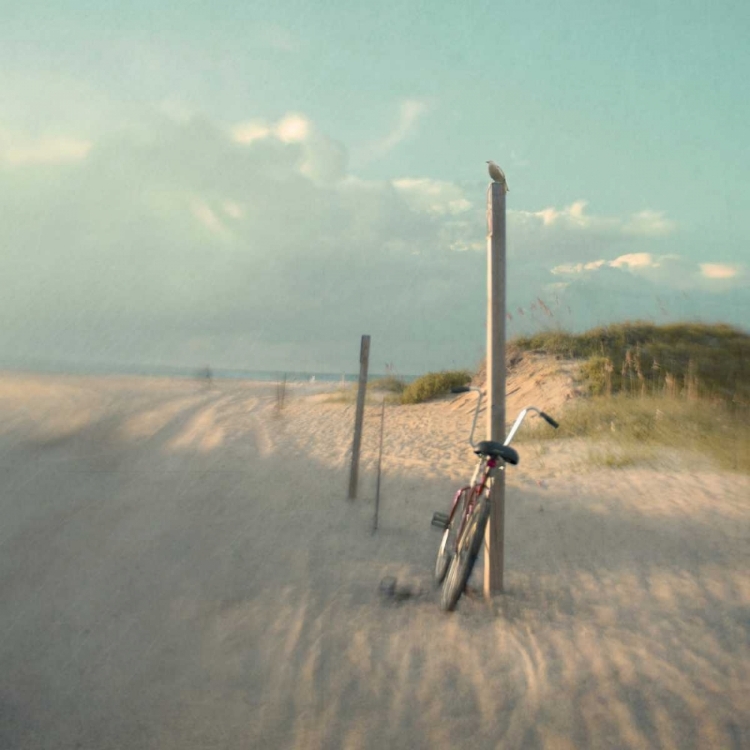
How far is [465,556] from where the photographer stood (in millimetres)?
5668

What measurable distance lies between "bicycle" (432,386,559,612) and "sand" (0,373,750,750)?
33 cm

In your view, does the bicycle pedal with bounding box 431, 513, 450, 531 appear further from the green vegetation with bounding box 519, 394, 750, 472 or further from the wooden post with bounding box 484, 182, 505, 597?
the green vegetation with bounding box 519, 394, 750, 472

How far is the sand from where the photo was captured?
4766 mm

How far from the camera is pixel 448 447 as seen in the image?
13.8 metres

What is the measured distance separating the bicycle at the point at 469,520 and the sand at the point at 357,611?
1.09 feet

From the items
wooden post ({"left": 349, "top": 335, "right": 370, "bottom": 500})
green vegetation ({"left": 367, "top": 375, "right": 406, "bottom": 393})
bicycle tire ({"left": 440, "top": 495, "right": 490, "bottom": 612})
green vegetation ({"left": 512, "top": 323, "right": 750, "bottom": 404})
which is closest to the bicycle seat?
bicycle tire ({"left": 440, "top": 495, "right": 490, "bottom": 612})

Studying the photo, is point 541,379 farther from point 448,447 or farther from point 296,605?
point 296,605

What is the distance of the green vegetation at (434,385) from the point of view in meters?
20.7

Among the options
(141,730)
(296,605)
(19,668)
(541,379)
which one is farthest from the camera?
(541,379)

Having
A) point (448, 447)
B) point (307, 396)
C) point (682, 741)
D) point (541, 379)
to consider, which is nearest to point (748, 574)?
point (682, 741)

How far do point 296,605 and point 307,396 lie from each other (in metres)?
19.9

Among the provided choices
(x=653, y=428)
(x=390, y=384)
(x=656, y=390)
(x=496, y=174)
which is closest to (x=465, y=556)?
(x=496, y=174)

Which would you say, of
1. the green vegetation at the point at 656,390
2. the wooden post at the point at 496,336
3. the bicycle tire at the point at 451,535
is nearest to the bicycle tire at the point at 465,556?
the bicycle tire at the point at 451,535

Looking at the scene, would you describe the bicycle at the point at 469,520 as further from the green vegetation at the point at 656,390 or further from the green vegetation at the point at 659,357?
the green vegetation at the point at 659,357
